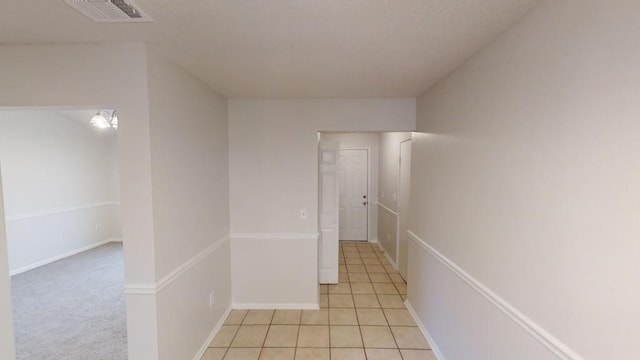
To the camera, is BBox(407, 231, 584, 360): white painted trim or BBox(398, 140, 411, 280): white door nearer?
BBox(407, 231, 584, 360): white painted trim

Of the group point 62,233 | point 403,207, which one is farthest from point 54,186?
point 403,207

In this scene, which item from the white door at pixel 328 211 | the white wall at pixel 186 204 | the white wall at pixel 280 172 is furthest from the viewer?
the white door at pixel 328 211

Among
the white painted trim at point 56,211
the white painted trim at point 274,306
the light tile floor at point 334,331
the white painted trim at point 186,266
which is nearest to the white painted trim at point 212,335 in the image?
the light tile floor at point 334,331

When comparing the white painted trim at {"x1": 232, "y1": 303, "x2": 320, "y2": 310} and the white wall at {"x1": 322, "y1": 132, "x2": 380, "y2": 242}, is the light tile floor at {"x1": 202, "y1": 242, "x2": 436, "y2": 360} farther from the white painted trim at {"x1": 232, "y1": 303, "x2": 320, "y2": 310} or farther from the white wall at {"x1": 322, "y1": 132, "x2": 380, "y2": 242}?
the white wall at {"x1": 322, "y1": 132, "x2": 380, "y2": 242}

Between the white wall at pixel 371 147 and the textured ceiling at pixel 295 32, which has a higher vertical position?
the textured ceiling at pixel 295 32

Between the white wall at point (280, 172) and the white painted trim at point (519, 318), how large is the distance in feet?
5.38

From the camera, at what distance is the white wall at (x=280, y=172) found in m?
3.21

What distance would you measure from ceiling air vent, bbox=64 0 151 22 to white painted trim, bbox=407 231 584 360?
7.89 feet

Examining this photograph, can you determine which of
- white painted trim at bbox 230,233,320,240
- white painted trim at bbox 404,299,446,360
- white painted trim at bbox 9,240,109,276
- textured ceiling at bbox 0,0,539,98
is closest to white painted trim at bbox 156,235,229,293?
white painted trim at bbox 230,233,320,240

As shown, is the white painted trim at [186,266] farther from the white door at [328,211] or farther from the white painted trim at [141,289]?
the white door at [328,211]

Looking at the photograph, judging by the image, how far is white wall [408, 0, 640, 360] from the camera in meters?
0.95

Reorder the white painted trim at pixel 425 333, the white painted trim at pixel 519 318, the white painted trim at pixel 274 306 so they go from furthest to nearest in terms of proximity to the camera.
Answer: the white painted trim at pixel 274 306 < the white painted trim at pixel 425 333 < the white painted trim at pixel 519 318

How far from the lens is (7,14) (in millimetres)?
1408

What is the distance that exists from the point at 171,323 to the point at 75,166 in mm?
4987
